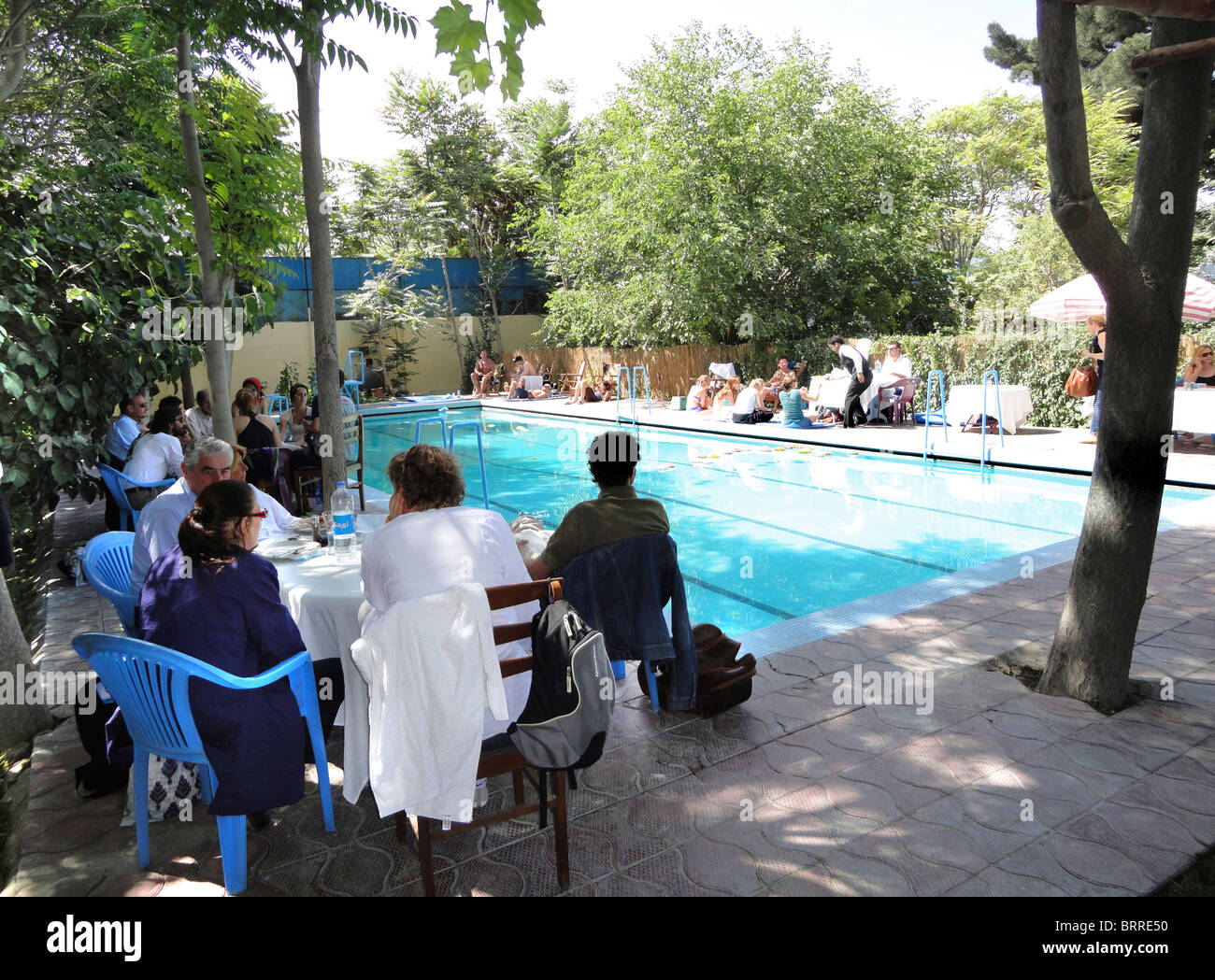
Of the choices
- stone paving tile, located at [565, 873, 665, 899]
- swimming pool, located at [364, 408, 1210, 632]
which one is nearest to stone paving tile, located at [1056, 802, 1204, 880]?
stone paving tile, located at [565, 873, 665, 899]

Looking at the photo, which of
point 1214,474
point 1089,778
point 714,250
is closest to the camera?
point 1089,778

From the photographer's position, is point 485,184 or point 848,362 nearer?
point 848,362

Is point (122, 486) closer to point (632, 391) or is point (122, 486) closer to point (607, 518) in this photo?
point (607, 518)

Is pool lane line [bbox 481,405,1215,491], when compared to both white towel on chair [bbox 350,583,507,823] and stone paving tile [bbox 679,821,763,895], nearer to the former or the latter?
stone paving tile [bbox 679,821,763,895]

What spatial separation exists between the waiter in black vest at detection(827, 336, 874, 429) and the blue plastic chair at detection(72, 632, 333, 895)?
11708 mm

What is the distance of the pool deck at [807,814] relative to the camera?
8.43 feet

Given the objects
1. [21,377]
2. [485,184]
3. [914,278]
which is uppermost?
[485,184]

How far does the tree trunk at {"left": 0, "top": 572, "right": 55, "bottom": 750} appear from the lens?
3.64 m

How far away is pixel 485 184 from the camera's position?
81.9 ft
